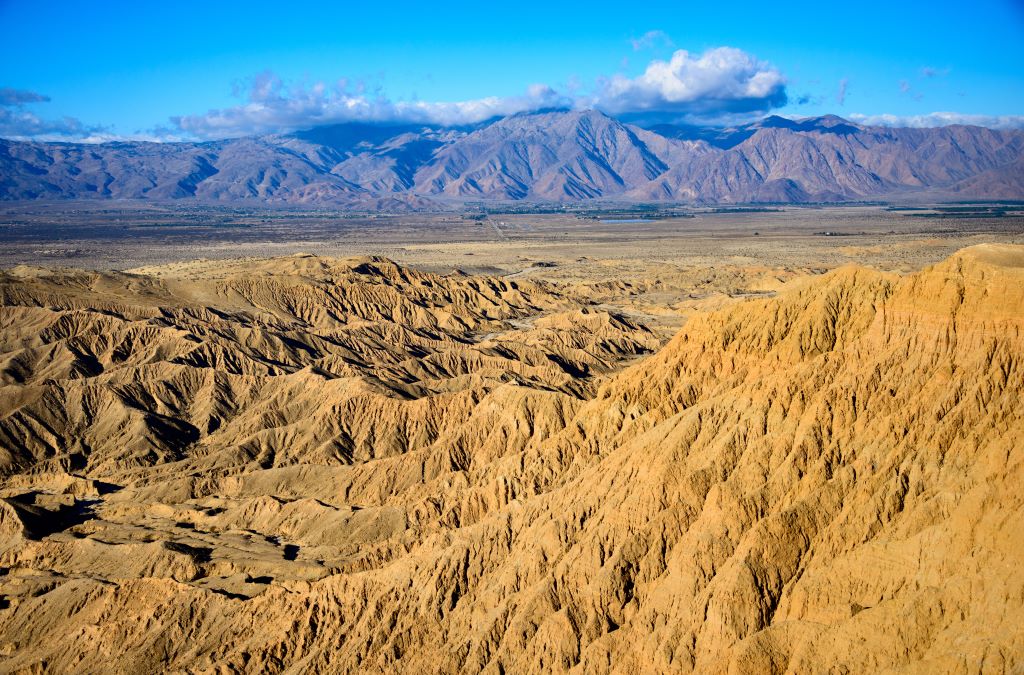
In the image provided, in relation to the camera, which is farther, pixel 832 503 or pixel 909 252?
pixel 909 252

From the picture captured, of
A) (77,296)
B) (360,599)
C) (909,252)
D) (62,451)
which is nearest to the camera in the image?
(360,599)

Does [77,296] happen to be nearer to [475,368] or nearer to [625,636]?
[475,368]

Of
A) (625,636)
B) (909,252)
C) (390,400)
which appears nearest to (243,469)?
(390,400)

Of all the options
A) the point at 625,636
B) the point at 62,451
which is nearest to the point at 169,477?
the point at 62,451

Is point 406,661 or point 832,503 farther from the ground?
point 832,503

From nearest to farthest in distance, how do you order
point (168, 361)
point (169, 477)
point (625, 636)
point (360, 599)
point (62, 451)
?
point (625, 636), point (360, 599), point (169, 477), point (62, 451), point (168, 361)

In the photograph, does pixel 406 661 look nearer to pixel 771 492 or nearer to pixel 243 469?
pixel 771 492
